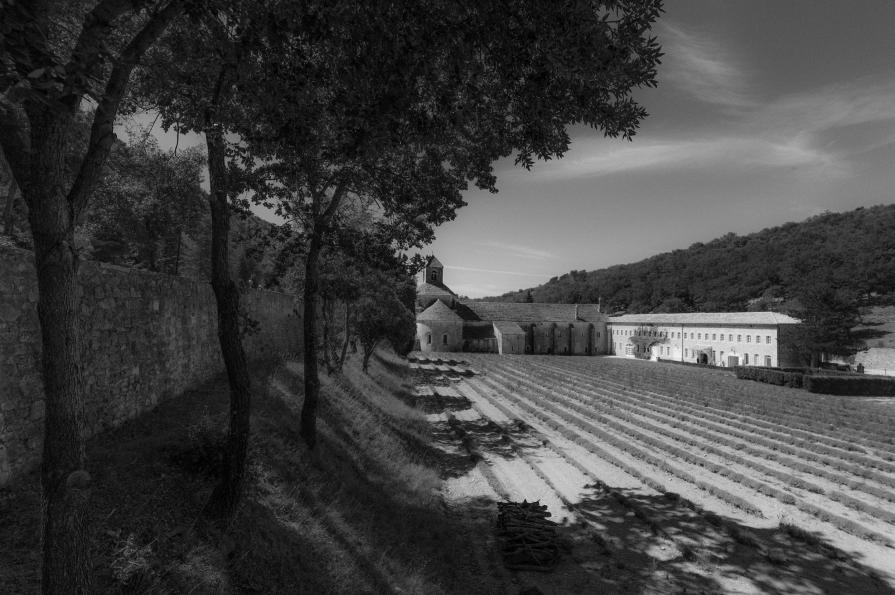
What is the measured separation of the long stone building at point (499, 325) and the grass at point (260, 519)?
160ft

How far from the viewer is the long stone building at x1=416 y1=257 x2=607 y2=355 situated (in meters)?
62.8

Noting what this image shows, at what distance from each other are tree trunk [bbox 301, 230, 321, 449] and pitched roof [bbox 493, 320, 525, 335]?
5394cm

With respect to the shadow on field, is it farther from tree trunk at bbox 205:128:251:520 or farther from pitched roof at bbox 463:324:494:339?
pitched roof at bbox 463:324:494:339

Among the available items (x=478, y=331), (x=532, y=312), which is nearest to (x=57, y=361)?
(x=478, y=331)

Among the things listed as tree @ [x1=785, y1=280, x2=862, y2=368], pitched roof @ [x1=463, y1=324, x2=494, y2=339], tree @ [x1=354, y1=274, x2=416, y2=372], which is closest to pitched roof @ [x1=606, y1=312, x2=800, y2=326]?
tree @ [x1=785, y1=280, x2=862, y2=368]

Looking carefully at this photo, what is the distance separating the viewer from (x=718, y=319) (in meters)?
56.9

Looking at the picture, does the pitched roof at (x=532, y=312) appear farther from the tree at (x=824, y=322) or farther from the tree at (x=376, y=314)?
the tree at (x=376, y=314)

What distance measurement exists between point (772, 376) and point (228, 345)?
146 feet

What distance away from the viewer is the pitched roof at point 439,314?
62812 mm

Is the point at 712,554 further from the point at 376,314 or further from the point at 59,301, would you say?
the point at 376,314

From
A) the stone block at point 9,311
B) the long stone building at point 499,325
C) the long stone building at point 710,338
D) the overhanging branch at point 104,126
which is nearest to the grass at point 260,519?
the stone block at point 9,311

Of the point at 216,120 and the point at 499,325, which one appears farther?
the point at 499,325

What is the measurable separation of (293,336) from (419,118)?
18.8 metres

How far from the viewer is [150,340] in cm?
969
